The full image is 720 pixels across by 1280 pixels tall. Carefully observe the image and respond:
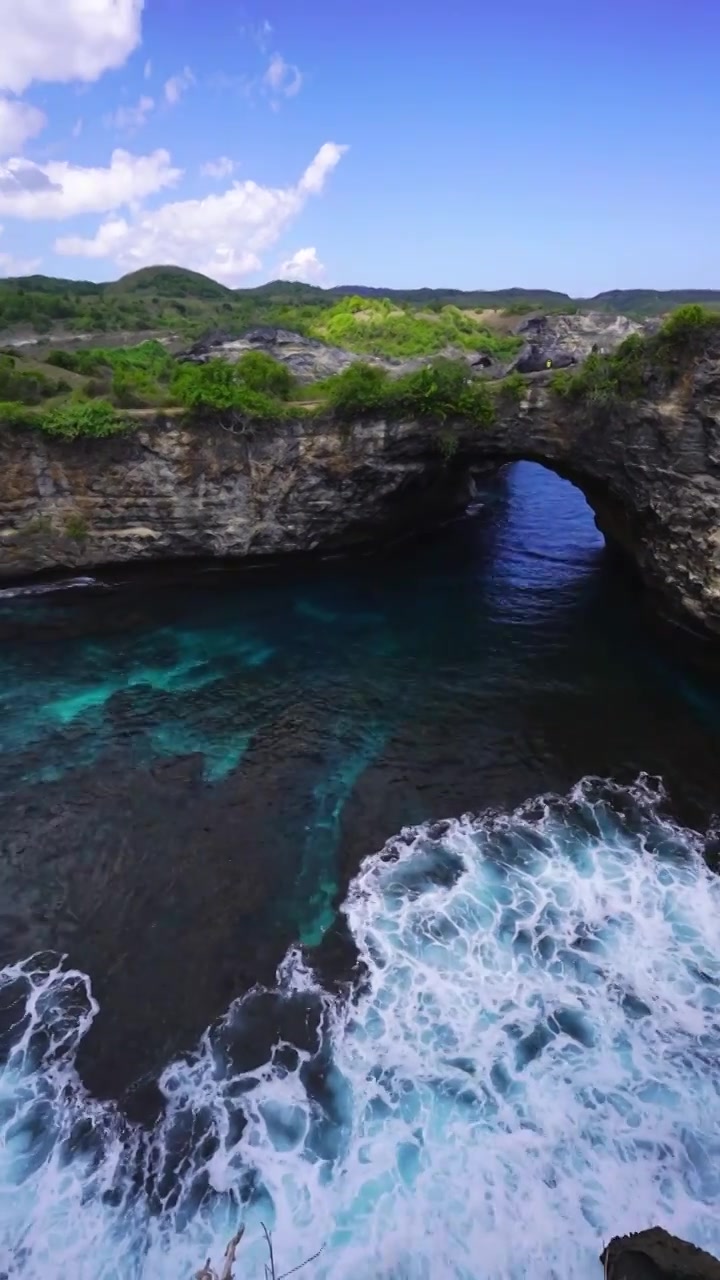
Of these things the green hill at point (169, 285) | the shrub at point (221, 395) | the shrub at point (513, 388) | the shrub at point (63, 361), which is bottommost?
the shrub at point (513, 388)

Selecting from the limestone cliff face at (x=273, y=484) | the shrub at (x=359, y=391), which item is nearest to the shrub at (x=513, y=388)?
the limestone cliff face at (x=273, y=484)

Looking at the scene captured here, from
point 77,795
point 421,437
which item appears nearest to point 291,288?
point 421,437

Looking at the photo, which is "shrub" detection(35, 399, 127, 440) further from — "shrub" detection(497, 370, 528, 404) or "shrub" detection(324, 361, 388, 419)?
"shrub" detection(497, 370, 528, 404)

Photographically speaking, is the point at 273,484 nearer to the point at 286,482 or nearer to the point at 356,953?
the point at 286,482

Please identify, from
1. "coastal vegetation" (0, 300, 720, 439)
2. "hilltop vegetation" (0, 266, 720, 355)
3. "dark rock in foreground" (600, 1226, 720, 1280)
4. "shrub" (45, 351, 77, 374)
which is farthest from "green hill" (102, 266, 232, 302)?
"dark rock in foreground" (600, 1226, 720, 1280)

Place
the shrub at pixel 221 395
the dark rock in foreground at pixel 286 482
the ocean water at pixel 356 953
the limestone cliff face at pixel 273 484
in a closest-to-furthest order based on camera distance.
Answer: the ocean water at pixel 356 953 → the dark rock in foreground at pixel 286 482 → the limestone cliff face at pixel 273 484 → the shrub at pixel 221 395

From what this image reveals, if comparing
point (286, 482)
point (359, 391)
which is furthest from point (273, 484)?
point (359, 391)

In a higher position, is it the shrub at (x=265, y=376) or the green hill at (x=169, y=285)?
the green hill at (x=169, y=285)

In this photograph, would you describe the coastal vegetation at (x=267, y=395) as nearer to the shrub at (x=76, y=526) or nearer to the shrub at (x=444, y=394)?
the shrub at (x=444, y=394)
